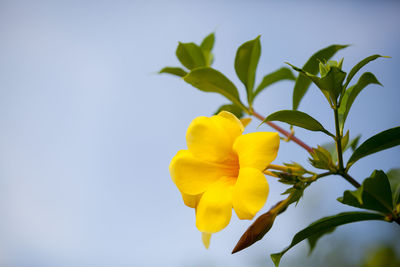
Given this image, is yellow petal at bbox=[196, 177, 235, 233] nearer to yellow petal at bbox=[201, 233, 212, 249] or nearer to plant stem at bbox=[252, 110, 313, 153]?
yellow petal at bbox=[201, 233, 212, 249]

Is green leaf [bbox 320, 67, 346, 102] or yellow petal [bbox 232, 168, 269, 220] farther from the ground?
green leaf [bbox 320, 67, 346, 102]

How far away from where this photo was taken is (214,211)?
2.41 feet

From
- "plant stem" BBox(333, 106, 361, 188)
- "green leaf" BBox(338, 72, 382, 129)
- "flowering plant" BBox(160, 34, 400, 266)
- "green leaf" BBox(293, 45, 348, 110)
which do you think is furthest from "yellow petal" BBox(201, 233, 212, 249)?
"green leaf" BBox(293, 45, 348, 110)

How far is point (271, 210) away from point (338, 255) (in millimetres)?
10543

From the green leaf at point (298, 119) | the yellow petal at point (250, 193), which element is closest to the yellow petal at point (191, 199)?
the yellow petal at point (250, 193)

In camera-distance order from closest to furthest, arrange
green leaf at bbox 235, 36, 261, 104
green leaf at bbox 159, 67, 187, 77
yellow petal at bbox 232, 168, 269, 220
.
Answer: yellow petal at bbox 232, 168, 269, 220 < green leaf at bbox 235, 36, 261, 104 < green leaf at bbox 159, 67, 187, 77

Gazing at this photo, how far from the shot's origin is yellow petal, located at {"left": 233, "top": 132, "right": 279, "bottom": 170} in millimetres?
718

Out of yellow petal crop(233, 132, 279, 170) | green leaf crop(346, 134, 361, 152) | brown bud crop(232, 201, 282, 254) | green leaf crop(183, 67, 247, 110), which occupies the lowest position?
brown bud crop(232, 201, 282, 254)

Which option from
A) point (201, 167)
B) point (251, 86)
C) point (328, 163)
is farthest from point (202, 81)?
point (328, 163)

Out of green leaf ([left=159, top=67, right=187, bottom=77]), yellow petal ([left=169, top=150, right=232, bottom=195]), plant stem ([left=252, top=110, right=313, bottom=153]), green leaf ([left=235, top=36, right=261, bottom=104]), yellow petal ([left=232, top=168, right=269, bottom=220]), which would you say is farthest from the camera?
green leaf ([left=159, top=67, right=187, bottom=77])

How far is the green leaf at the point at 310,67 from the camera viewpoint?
3.35ft

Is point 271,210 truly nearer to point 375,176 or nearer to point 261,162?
point 261,162

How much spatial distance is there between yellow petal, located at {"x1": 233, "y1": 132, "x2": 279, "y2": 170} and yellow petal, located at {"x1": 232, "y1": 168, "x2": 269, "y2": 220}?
0.02 metres

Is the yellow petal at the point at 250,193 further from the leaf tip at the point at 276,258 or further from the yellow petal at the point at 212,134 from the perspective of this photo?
the leaf tip at the point at 276,258
